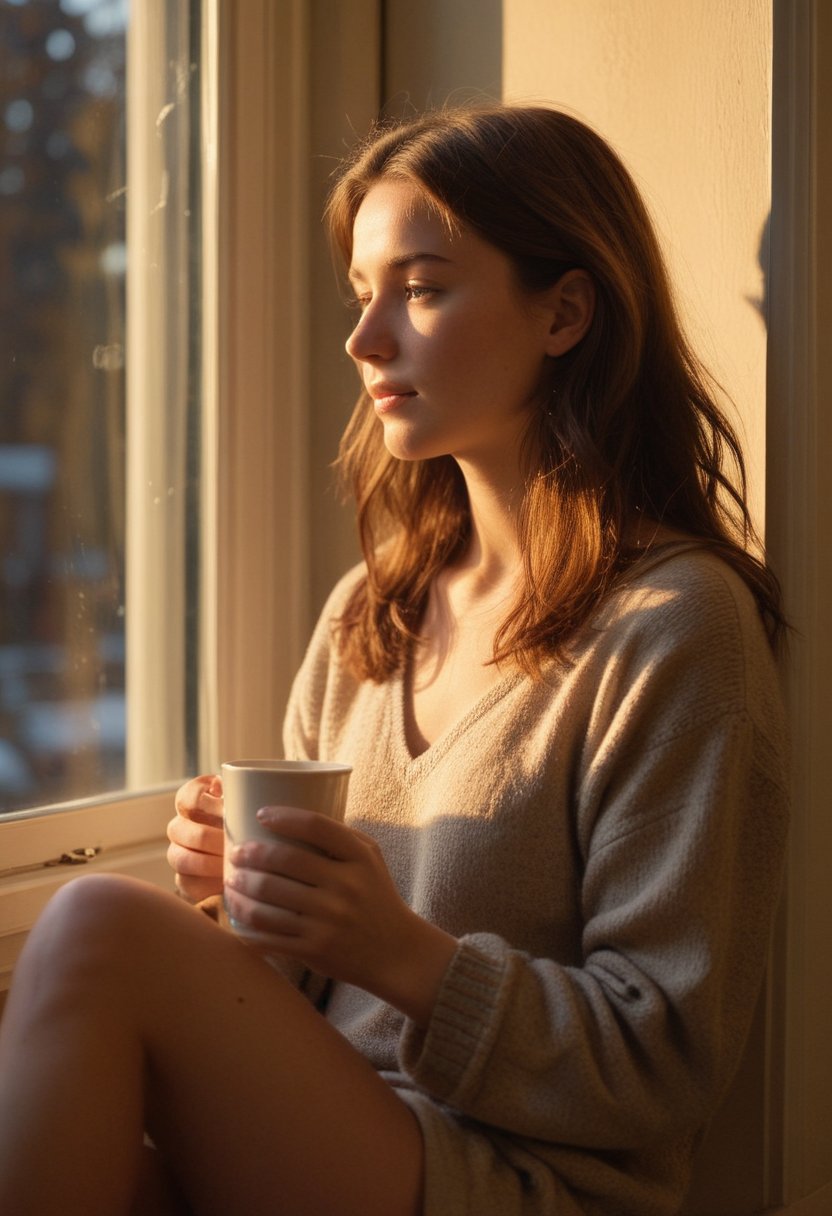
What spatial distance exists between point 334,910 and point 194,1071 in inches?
6.1

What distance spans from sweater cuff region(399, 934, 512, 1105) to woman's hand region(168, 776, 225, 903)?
0.30 m

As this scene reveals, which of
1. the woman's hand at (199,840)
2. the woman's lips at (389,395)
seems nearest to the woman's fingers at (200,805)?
the woman's hand at (199,840)

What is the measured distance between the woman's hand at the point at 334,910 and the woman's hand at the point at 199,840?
22 centimetres

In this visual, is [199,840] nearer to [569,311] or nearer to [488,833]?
[488,833]

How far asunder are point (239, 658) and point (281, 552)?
0.47 ft

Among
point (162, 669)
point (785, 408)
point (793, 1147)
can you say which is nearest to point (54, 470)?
point (162, 669)

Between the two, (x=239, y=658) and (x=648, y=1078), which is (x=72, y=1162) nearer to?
(x=648, y=1078)

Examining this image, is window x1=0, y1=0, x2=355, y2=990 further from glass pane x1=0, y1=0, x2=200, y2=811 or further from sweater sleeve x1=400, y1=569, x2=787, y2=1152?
sweater sleeve x1=400, y1=569, x2=787, y2=1152

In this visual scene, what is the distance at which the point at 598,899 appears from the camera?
102 centimetres

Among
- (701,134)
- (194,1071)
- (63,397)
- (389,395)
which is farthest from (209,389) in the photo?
(194,1071)

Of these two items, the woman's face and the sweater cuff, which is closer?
the sweater cuff

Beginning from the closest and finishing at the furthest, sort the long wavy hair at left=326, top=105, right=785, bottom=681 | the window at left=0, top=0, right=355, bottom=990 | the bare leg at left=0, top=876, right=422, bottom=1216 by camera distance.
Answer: the bare leg at left=0, top=876, right=422, bottom=1216, the long wavy hair at left=326, top=105, right=785, bottom=681, the window at left=0, top=0, right=355, bottom=990

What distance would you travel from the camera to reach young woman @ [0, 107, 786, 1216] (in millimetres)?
889

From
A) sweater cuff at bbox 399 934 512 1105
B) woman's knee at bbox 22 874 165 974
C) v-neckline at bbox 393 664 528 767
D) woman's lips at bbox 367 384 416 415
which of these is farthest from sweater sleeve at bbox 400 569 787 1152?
woman's lips at bbox 367 384 416 415
